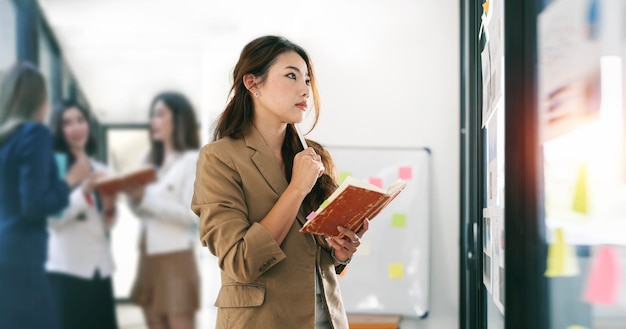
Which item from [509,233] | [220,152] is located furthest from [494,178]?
[220,152]

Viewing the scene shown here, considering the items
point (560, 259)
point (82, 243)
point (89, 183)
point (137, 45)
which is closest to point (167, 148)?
point (89, 183)

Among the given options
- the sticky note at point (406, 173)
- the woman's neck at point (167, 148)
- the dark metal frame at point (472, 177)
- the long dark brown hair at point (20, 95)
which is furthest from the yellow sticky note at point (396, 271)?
the long dark brown hair at point (20, 95)

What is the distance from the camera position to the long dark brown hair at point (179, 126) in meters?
3.98

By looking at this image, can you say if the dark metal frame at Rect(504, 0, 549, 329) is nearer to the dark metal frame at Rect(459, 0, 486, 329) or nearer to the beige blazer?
the beige blazer

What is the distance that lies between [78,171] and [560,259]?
321cm

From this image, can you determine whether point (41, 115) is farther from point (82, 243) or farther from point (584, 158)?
point (584, 158)

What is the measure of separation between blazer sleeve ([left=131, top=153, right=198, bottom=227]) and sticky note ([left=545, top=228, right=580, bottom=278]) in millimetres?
2882

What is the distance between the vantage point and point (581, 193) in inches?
42.9

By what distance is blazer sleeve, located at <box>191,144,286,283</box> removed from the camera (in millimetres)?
1545

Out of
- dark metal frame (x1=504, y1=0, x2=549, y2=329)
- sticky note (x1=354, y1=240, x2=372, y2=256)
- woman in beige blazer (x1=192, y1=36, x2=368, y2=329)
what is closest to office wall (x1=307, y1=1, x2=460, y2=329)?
sticky note (x1=354, y1=240, x2=372, y2=256)

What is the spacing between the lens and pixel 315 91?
71.2 inches

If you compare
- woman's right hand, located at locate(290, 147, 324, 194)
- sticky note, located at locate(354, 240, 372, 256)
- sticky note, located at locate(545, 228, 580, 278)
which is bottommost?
sticky note, located at locate(354, 240, 372, 256)

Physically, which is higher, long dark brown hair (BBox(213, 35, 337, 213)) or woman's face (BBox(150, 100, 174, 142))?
woman's face (BBox(150, 100, 174, 142))

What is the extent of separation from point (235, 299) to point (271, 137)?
0.36 metres
